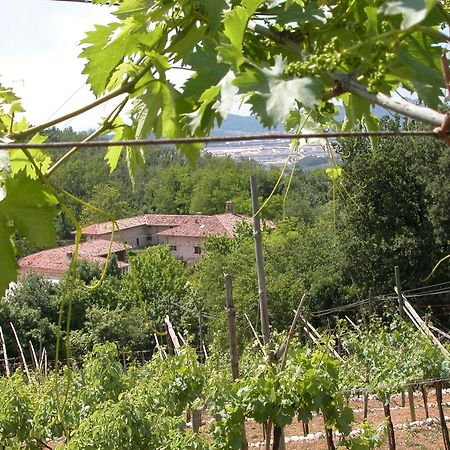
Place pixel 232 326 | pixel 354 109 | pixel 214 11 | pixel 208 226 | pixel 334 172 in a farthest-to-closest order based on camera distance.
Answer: pixel 208 226, pixel 232 326, pixel 334 172, pixel 354 109, pixel 214 11

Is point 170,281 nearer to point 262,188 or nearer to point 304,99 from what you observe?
point 262,188

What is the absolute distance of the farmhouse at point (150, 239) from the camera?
34.1 metres

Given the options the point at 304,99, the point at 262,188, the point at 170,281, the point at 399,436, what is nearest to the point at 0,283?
the point at 304,99

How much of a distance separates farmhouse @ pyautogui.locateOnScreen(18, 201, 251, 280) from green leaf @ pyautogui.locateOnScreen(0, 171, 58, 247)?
28125 mm

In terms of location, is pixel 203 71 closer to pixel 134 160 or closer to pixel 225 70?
pixel 225 70

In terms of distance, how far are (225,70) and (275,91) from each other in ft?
0.37

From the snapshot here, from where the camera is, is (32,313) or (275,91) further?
(32,313)

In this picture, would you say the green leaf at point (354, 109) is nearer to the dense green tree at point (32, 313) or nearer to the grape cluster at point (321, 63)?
the grape cluster at point (321, 63)

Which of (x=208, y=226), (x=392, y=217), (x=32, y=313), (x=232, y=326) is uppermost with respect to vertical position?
(x=232, y=326)

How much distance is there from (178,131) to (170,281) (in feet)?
92.3

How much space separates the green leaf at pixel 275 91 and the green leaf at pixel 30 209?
0.32 metres

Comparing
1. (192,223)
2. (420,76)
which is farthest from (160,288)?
(420,76)

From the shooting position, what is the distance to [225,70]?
75 cm

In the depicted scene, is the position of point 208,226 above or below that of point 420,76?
below
